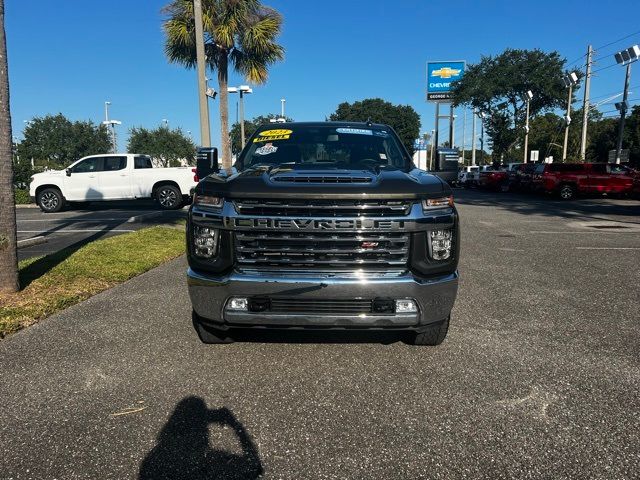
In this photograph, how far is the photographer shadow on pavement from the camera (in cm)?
242

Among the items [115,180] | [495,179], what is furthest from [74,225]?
[495,179]

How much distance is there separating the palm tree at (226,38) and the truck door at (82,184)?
417cm

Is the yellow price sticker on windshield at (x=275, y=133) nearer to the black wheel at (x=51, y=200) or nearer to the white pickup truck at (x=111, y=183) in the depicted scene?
the white pickup truck at (x=111, y=183)

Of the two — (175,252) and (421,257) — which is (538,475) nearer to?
(421,257)

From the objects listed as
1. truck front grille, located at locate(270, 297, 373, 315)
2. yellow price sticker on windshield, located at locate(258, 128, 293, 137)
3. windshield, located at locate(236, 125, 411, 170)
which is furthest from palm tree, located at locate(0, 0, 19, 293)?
truck front grille, located at locate(270, 297, 373, 315)

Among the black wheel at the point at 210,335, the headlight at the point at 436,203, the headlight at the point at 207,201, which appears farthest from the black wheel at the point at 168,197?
the headlight at the point at 436,203

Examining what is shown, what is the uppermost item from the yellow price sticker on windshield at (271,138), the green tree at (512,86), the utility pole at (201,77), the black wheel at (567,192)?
the green tree at (512,86)

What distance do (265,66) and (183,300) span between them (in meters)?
14.8

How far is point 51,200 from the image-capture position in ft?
52.2

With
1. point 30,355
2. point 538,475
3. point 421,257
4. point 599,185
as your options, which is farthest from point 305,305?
point 599,185

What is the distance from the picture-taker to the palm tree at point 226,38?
16562 millimetres

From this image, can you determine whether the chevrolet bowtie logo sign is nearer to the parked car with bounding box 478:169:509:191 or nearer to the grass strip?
the parked car with bounding box 478:169:509:191

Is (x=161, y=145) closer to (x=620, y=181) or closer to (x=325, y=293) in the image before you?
(x=620, y=181)

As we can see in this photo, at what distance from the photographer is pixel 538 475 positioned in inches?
94.3
